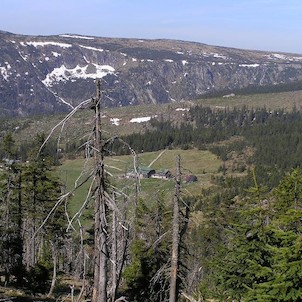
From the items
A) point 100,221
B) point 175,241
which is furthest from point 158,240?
point 100,221

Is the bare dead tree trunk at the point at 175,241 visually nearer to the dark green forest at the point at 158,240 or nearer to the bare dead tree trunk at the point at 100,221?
the dark green forest at the point at 158,240

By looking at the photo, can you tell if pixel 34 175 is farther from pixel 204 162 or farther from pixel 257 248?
pixel 204 162

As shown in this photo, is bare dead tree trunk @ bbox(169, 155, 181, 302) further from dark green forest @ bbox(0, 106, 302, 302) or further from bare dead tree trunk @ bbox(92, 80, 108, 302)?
bare dead tree trunk @ bbox(92, 80, 108, 302)

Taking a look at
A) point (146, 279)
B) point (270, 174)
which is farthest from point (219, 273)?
point (270, 174)

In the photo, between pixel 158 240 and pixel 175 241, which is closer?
pixel 158 240

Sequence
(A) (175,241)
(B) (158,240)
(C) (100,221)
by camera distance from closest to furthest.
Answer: (C) (100,221), (B) (158,240), (A) (175,241)

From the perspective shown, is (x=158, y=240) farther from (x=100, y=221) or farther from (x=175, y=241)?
(x=100, y=221)

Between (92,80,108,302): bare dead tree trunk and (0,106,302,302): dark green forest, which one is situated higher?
(92,80,108,302): bare dead tree trunk

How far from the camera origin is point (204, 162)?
7534 inches

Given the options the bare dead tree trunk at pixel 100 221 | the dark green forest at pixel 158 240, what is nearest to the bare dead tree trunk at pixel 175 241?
the dark green forest at pixel 158 240

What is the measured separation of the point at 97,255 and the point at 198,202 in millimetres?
115518

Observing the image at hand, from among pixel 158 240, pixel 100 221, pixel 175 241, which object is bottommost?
pixel 175 241

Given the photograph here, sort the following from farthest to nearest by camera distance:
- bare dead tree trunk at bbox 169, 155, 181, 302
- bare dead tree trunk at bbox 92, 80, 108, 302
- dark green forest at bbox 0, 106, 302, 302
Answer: bare dead tree trunk at bbox 169, 155, 181, 302 → dark green forest at bbox 0, 106, 302, 302 → bare dead tree trunk at bbox 92, 80, 108, 302

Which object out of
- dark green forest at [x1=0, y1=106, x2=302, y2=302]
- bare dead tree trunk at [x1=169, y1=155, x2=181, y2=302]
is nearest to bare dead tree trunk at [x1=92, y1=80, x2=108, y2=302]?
dark green forest at [x1=0, y1=106, x2=302, y2=302]
